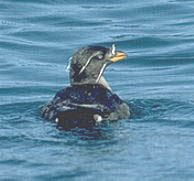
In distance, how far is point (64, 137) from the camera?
1023cm

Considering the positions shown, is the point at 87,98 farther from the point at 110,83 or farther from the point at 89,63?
the point at 110,83

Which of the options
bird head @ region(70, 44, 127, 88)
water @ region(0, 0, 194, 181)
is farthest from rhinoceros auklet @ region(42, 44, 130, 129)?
water @ region(0, 0, 194, 181)

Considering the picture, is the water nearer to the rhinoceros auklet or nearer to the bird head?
the rhinoceros auklet

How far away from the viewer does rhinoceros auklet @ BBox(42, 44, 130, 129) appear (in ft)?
34.6

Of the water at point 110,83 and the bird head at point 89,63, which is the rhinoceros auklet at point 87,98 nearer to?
the bird head at point 89,63

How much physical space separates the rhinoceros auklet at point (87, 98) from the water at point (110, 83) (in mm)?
141

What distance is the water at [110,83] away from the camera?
934 centimetres

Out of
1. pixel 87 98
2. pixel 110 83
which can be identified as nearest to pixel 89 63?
pixel 87 98

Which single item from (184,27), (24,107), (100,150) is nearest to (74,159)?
(100,150)

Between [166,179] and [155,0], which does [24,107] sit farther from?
[155,0]

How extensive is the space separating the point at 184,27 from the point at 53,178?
34.3ft

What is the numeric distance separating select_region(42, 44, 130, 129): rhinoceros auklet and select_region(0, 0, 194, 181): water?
14 cm

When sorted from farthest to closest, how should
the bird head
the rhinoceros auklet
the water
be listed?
the bird head
the rhinoceros auklet
the water

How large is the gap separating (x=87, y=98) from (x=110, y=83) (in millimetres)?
3613
